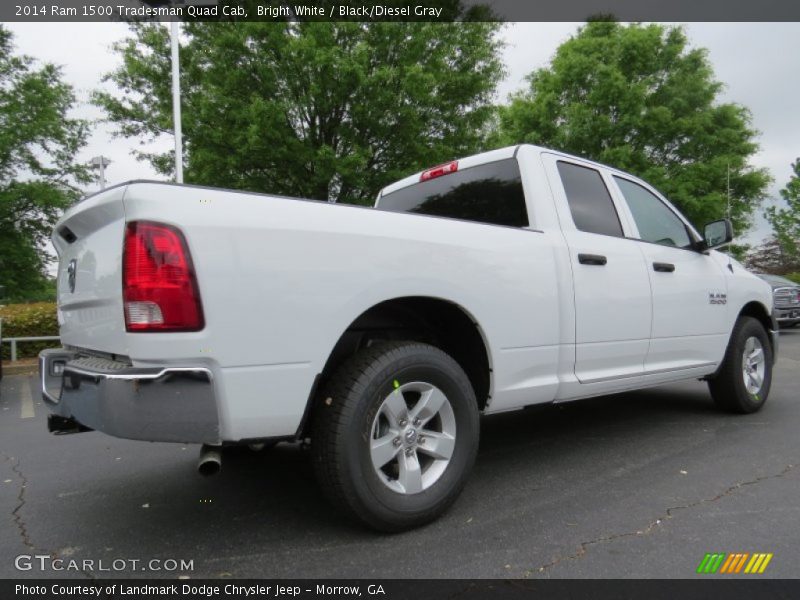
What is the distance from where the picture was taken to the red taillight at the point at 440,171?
3852mm

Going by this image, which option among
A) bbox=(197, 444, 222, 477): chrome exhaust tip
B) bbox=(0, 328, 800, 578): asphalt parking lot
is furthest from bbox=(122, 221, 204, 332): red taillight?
bbox=(0, 328, 800, 578): asphalt parking lot

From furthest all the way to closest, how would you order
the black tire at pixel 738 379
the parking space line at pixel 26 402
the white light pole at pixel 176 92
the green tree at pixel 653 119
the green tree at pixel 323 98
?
the green tree at pixel 653 119 → the green tree at pixel 323 98 → the white light pole at pixel 176 92 → the parking space line at pixel 26 402 → the black tire at pixel 738 379

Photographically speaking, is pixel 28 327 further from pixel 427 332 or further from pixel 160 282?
pixel 160 282

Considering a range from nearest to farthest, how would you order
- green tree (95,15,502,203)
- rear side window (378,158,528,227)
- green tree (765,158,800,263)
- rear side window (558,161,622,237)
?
rear side window (378,158,528,227), rear side window (558,161,622,237), green tree (95,15,502,203), green tree (765,158,800,263)

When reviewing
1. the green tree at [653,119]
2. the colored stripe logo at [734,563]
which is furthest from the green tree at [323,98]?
the colored stripe logo at [734,563]

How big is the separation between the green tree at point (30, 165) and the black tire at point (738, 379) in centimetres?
1903

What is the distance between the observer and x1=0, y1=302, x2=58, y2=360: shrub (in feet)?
33.3

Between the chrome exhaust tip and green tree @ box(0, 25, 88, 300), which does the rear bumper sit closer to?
the chrome exhaust tip

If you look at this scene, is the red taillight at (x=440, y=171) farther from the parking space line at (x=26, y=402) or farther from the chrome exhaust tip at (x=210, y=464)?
the parking space line at (x=26, y=402)

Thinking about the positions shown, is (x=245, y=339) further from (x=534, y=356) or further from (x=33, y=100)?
(x=33, y=100)

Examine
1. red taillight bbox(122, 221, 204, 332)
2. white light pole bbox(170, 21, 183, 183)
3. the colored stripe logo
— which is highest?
white light pole bbox(170, 21, 183, 183)

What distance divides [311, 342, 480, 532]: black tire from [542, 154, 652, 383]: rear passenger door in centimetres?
100

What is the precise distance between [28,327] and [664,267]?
1065 centimetres

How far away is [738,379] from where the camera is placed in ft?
15.3
